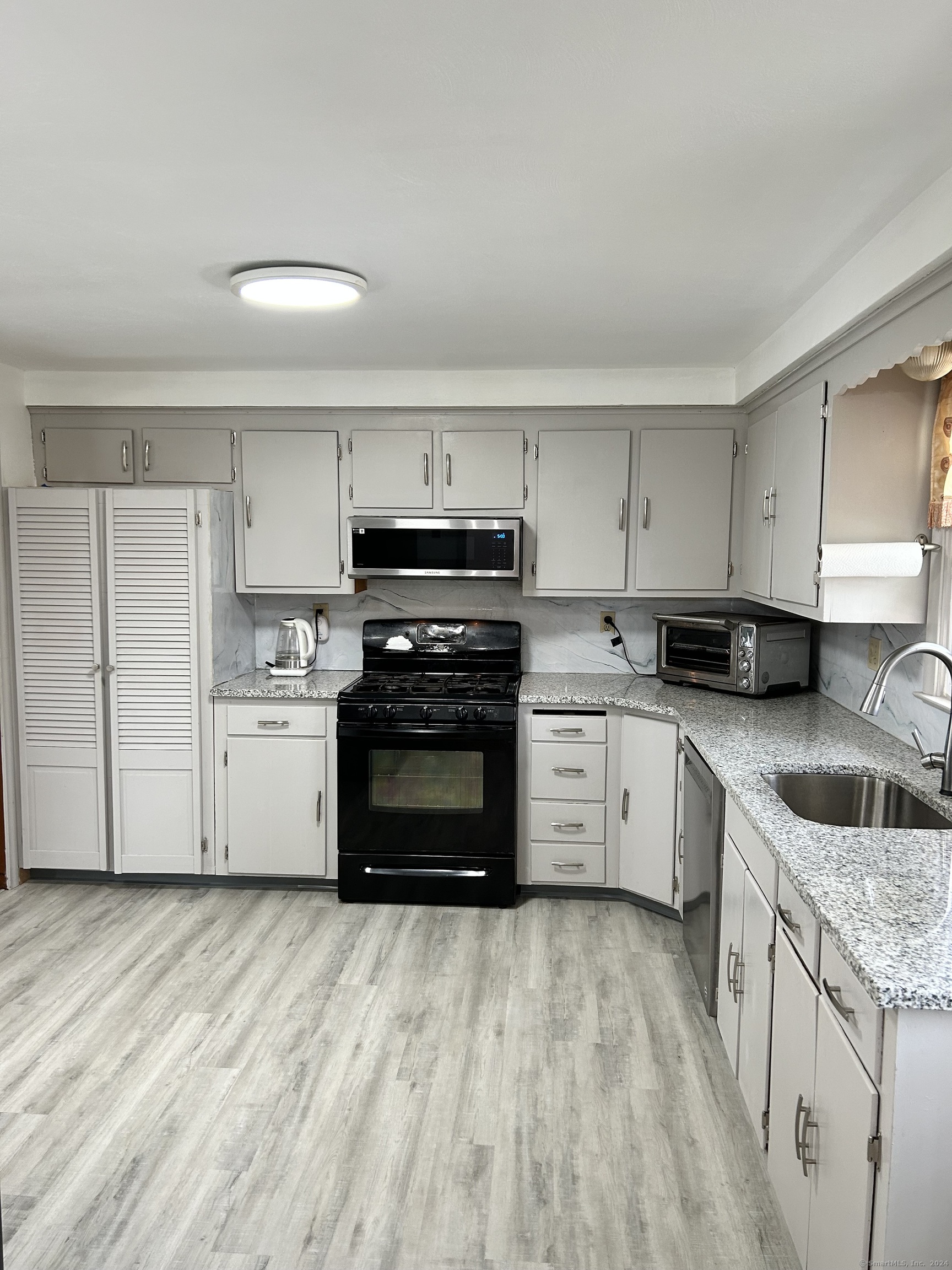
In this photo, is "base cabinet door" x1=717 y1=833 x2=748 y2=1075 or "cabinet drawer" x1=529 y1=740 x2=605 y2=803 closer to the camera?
"base cabinet door" x1=717 y1=833 x2=748 y2=1075

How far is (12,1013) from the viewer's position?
113 inches

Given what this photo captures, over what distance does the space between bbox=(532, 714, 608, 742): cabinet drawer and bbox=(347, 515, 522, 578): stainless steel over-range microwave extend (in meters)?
0.66

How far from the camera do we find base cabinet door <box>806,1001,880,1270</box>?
1.36 m

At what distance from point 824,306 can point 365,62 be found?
5.44ft

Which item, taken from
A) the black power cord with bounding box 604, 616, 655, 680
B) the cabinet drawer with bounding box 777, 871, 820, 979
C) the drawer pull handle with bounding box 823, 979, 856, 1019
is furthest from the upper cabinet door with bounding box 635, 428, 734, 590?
the drawer pull handle with bounding box 823, 979, 856, 1019

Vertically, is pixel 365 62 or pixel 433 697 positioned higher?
pixel 365 62

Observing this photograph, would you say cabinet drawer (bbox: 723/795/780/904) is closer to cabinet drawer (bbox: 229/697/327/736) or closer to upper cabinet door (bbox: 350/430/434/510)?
cabinet drawer (bbox: 229/697/327/736)

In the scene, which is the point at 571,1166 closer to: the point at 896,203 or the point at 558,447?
the point at 896,203

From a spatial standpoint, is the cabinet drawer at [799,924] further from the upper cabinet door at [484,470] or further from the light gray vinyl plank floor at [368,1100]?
the upper cabinet door at [484,470]

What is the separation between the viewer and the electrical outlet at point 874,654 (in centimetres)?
308

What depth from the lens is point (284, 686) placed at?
393 cm

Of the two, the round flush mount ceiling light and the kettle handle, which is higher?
the round flush mount ceiling light

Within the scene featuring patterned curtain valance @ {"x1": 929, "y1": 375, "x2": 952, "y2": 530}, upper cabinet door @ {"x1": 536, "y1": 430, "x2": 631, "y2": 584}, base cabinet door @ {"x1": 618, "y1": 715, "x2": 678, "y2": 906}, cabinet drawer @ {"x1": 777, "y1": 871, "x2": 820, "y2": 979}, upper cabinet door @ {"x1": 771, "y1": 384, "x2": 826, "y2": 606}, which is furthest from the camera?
upper cabinet door @ {"x1": 536, "y1": 430, "x2": 631, "y2": 584}

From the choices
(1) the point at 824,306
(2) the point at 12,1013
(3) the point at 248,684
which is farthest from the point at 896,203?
(2) the point at 12,1013
